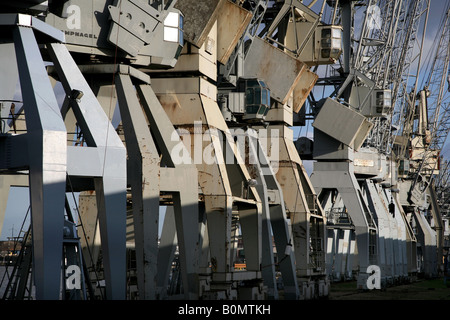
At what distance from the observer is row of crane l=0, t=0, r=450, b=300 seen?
24.9 meters

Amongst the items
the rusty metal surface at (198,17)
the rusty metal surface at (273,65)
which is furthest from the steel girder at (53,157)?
the rusty metal surface at (273,65)

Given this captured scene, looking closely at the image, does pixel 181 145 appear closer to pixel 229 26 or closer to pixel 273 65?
pixel 229 26

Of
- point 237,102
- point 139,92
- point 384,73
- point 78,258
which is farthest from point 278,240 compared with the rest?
point 384,73

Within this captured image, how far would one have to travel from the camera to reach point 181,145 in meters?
33.1

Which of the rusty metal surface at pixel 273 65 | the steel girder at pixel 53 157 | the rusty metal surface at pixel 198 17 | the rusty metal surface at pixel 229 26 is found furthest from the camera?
the rusty metal surface at pixel 273 65

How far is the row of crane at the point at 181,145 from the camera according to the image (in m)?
24.9

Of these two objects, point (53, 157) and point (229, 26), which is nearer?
point (53, 157)

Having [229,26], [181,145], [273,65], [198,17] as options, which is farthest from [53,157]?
[273,65]

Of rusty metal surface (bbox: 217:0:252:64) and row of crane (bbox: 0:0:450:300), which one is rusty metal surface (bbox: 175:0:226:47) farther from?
rusty metal surface (bbox: 217:0:252:64)

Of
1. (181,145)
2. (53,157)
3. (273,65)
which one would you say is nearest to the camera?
(53,157)

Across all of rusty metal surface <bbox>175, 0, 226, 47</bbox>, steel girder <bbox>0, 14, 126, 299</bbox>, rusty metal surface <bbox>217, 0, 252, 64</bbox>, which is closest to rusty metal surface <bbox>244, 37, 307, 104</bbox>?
rusty metal surface <bbox>217, 0, 252, 64</bbox>

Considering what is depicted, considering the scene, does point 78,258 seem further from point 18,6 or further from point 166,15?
point 166,15

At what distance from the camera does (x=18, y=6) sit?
25094 millimetres

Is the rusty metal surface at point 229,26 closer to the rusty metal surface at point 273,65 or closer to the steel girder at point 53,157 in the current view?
the rusty metal surface at point 273,65
